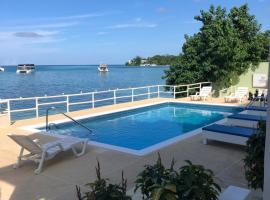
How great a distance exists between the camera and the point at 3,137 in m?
7.43

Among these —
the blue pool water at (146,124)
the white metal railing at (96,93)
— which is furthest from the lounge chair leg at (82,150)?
the white metal railing at (96,93)

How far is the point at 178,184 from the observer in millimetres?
2348

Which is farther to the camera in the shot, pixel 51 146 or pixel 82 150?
pixel 82 150

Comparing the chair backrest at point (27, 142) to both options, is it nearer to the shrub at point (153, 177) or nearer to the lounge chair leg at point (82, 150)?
the lounge chair leg at point (82, 150)

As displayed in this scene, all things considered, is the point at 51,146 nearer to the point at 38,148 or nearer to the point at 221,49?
the point at 38,148

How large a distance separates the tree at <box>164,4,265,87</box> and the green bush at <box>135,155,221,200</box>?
13578 millimetres

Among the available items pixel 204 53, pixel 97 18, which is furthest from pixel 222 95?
pixel 97 18

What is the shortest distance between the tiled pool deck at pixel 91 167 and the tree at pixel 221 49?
9677 mm

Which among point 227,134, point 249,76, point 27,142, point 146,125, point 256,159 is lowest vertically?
point 146,125

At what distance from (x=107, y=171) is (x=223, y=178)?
178 centimetres

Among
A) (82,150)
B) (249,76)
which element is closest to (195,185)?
(82,150)

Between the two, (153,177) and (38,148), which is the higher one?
(153,177)

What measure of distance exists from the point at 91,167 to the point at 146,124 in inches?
201

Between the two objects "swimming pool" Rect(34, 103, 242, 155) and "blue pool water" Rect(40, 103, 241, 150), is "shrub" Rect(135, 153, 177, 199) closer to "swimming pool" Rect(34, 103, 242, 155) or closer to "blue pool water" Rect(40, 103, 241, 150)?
"swimming pool" Rect(34, 103, 242, 155)
